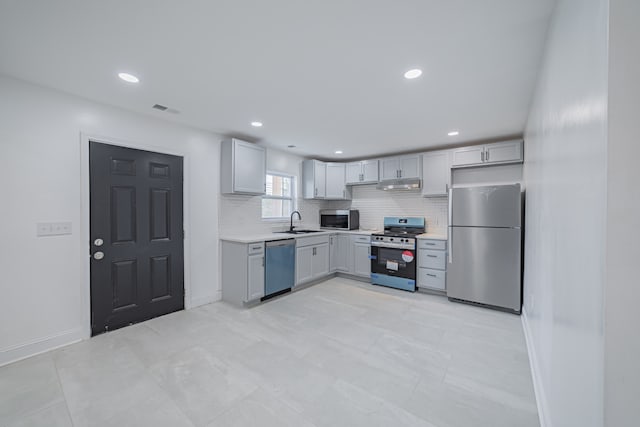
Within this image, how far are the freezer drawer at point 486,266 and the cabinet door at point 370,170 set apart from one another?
184 cm

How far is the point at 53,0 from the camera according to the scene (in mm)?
1434

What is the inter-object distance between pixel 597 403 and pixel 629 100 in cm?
85

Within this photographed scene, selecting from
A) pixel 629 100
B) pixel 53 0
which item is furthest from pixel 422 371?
pixel 53 0

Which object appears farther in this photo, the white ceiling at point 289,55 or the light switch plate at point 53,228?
the light switch plate at point 53,228

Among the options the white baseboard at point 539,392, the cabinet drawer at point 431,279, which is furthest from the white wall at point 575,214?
the cabinet drawer at point 431,279

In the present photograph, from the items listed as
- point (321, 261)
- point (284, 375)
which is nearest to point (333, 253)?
point (321, 261)

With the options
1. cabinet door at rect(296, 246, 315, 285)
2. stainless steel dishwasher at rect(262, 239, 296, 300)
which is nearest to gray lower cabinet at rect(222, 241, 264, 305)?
stainless steel dishwasher at rect(262, 239, 296, 300)

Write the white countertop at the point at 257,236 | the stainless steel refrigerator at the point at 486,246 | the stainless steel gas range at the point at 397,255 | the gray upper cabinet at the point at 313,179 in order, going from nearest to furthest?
the stainless steel refrigerator at the point at 486,246
the white countertop at the point at 257,236
the stainless steel gas range at the point at 397,255
the gray upper cabinet at the point at 313,179

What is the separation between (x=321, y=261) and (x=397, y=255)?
1.38 m

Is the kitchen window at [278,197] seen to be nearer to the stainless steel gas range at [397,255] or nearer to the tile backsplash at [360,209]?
the tile backsplash at [360,209]

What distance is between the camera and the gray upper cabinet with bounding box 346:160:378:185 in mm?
5090

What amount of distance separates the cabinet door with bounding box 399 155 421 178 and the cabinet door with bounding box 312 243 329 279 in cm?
200

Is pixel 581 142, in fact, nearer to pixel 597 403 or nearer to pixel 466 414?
pixel 597 403

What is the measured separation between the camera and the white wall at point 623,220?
0.64 m
